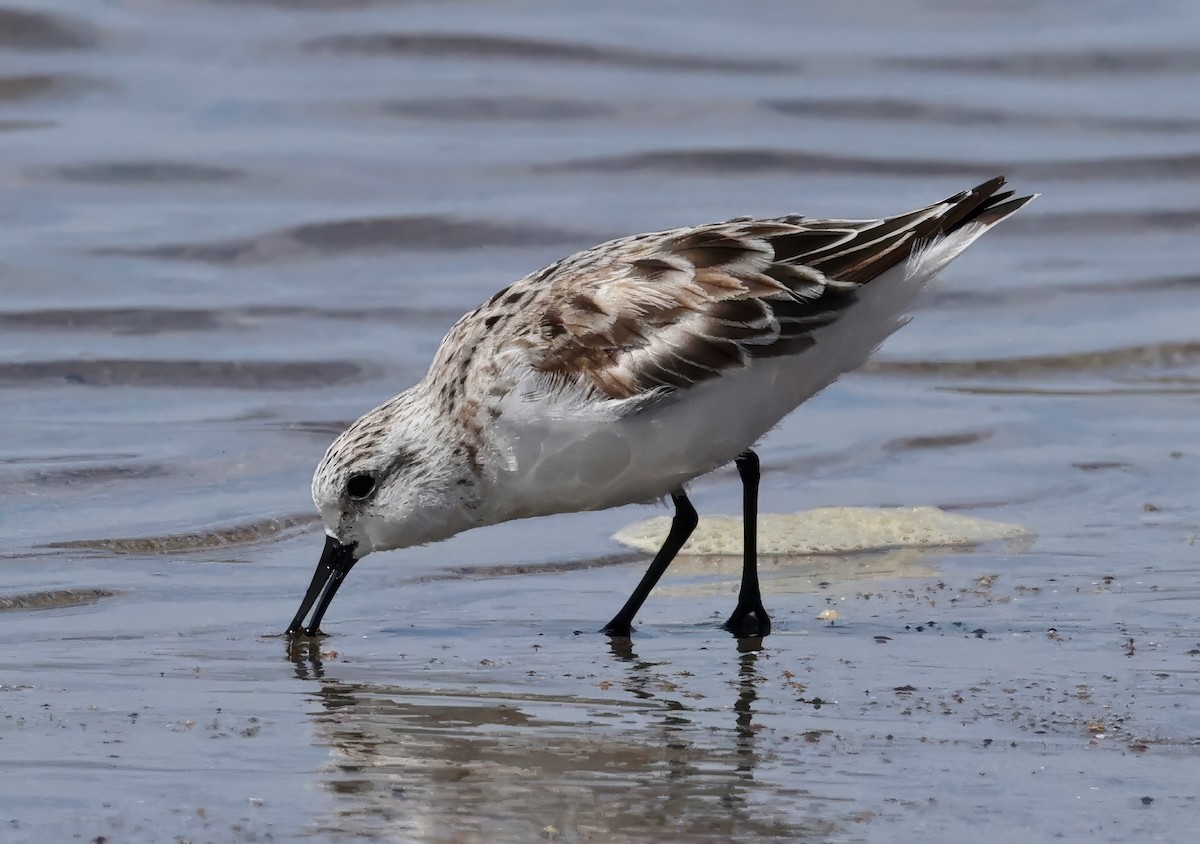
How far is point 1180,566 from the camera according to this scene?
7.47m

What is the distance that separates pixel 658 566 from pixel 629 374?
3.22 ft

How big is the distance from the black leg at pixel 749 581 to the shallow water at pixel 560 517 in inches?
6.1

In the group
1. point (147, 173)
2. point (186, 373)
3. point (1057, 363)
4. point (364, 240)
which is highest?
point (147, 173)

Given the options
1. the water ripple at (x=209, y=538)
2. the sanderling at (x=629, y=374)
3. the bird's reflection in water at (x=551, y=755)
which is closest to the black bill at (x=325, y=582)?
the sanderling at (x=629, y=374)

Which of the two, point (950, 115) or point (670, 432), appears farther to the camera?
point (950, 115)

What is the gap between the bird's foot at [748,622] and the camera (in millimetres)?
6660

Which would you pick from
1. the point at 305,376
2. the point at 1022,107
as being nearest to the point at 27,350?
the point at 305,376

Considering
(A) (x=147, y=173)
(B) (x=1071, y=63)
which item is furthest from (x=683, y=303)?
(B) (x=1071, y=63)

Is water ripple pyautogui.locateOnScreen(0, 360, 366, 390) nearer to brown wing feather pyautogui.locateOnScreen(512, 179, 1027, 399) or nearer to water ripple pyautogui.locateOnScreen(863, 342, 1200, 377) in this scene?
water ripple pyautogui.locateOnScreen(863, 342, 1200, 377)

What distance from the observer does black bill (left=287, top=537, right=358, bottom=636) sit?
266 inches

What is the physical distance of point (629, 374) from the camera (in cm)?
639

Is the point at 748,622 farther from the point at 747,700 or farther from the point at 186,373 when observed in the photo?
the point at 186,373

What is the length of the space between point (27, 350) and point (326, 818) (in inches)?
326

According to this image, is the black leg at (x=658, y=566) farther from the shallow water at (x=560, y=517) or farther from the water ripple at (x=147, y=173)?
the water ripple at (x=147, y=173)
